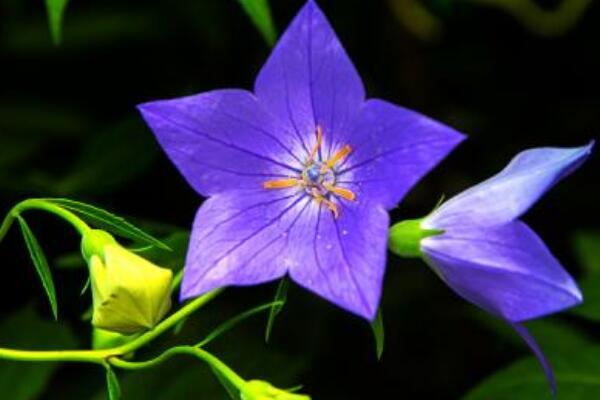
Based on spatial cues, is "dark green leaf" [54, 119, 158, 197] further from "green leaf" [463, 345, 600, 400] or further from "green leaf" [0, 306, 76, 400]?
"green leaf" [463, 345, 600, 400]

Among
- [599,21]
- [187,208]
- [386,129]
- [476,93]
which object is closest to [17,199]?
[187,208]

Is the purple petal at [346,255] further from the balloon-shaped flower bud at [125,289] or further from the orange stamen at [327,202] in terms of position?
the balloon-shaped flower bud at [125,289]

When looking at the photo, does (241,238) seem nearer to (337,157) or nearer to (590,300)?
(337,157)

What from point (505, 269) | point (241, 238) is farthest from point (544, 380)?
point (241, 238)

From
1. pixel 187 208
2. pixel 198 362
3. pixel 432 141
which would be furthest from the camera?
pixel 187 208

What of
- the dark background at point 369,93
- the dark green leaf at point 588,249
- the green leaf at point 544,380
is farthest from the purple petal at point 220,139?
the dark green leaf at point 588,249

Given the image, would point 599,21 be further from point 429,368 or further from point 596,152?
point 429,368
